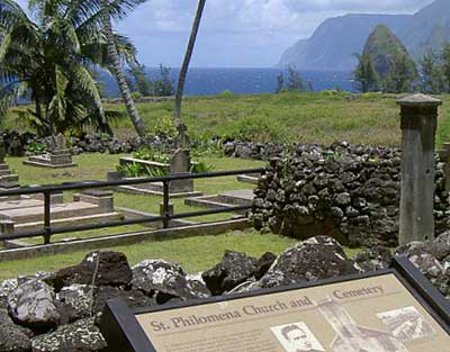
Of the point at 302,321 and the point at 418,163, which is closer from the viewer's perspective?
the point at 302,321

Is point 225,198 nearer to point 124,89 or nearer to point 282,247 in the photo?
point 282,247

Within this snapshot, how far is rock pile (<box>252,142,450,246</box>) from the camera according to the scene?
11.7 metres

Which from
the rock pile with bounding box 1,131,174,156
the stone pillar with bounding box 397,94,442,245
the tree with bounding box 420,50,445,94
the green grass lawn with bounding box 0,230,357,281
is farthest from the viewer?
the tree with bounding box 420,50,445,94

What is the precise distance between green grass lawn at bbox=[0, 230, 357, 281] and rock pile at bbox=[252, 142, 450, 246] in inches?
13.3

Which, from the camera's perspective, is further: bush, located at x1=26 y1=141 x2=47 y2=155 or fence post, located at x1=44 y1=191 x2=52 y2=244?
bush, located at x1=26 y1=141 x2=47 y2=155

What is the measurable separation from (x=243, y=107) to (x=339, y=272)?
3939 centimetres

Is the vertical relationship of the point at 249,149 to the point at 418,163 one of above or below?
below

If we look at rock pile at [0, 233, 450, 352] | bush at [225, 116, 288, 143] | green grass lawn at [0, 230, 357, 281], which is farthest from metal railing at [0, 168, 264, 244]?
bush at [225, 116, 288, 143]

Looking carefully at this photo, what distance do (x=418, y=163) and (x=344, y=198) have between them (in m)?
2.14

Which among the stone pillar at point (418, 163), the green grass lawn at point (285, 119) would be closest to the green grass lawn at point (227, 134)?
the green grass lawn at point (285, 119)

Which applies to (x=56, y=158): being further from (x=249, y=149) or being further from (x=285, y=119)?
(x=285, y=119)

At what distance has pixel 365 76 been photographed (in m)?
87.9

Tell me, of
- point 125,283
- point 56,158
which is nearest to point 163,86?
point 56,158

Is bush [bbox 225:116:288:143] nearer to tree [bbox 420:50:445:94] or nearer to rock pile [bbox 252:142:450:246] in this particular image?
rock pile [bbox 252:142:450:246]
